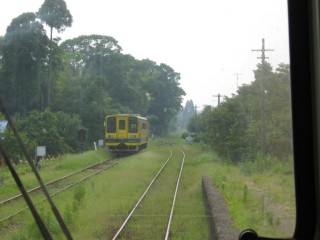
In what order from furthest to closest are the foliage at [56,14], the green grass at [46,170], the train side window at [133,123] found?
the train side window at [133,123] < the foliage at [56,14] < the green grass at [46,170]

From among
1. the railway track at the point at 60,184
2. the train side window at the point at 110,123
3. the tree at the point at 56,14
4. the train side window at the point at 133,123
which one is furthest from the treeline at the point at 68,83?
the train side window at the point at 133,123

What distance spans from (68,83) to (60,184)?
1201mm

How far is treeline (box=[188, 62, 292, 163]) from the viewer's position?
3121 millimetres

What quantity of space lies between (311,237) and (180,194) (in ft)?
11.7

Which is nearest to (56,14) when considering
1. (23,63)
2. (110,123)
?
(23,63)

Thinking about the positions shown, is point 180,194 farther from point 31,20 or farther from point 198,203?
point 31,20

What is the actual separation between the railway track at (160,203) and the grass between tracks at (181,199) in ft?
0.17

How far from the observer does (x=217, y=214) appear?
16.1ft

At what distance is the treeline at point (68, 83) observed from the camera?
2994mm

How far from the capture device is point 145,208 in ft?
19.1

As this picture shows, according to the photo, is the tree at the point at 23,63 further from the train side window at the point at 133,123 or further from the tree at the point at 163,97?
the train side window at the point at 133,123

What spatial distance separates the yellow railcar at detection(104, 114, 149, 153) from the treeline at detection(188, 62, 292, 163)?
33.8 inches

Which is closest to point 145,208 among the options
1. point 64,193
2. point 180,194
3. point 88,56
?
point 180,194

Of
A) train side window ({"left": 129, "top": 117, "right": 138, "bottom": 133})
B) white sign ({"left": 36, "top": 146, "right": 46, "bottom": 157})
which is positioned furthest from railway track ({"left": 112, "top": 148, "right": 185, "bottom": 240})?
white sign ({"left": 36, "top": 146, "right": 46, "bottom": 157})
